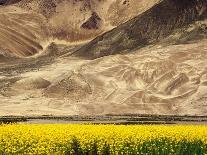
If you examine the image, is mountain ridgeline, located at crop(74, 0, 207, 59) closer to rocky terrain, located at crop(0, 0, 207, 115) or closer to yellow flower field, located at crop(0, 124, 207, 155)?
rocky terrain, located at crop(0, 0, 207, 115)

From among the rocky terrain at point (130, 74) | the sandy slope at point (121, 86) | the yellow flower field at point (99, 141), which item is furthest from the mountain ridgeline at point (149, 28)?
the yellow flower field at point (99, 141)

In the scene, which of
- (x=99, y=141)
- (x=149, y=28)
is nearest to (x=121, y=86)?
(x=149, y=28)

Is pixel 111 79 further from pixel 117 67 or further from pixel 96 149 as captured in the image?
pixel 96 149

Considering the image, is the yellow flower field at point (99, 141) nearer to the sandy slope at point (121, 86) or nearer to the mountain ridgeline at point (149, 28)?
the sandy slope at point (121, 86)

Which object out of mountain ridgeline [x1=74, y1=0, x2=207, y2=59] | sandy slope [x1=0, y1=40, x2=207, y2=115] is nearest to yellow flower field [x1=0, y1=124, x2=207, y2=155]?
sandy slope [x1=0, y1=40, x2=207, y2=115]

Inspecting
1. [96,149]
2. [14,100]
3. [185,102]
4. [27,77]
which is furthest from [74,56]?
[96,149]

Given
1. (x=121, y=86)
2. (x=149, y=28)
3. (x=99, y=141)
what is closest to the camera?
(x=99, y=141)

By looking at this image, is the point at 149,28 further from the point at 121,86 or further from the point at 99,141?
the point at 99,141

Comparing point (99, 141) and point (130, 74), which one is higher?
point (130, 74)
